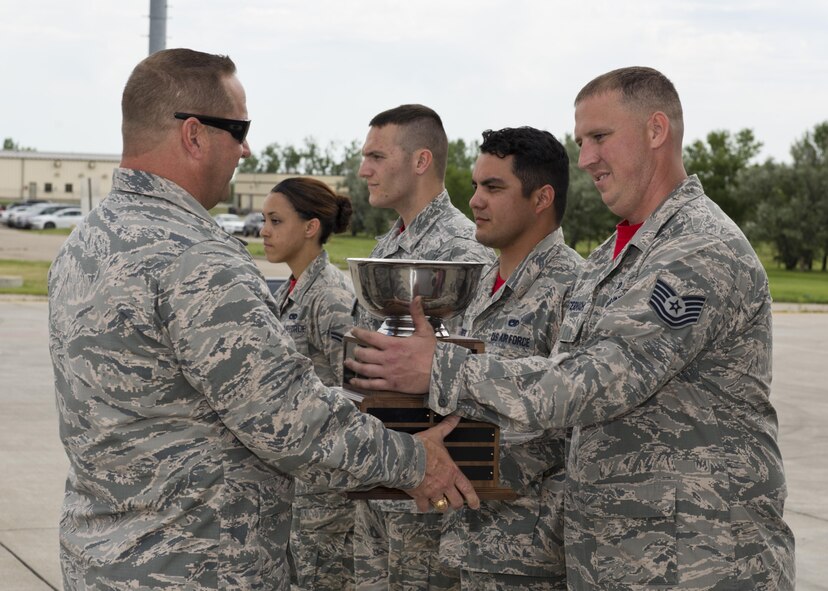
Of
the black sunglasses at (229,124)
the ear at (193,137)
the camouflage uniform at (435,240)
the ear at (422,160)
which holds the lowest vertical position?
the camouflage uniform at (435,240)

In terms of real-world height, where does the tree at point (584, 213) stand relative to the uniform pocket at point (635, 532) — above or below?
below

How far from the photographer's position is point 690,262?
3125 mm

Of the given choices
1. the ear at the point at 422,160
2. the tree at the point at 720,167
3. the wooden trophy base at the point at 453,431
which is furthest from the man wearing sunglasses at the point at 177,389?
the tree at the point at 720,167

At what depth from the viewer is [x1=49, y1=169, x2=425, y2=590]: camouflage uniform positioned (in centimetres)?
280

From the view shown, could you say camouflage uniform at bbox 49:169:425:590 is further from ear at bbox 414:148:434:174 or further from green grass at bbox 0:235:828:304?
green grass at bbox 0:235:828:304

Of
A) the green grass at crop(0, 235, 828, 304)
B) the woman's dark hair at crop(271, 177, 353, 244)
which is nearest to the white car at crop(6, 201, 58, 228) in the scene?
the green grass at crop(0, 235, 828, 304)

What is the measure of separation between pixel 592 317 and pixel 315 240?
255 centimetres

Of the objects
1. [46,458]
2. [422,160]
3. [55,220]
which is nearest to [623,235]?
[422,160]

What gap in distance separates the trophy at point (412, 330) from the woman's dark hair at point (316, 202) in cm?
245

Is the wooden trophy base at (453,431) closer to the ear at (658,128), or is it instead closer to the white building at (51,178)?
the ear at (658,128)

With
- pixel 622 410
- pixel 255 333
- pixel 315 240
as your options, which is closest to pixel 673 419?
pixel 622 410

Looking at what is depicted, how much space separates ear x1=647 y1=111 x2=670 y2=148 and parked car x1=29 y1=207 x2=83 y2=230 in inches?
2487

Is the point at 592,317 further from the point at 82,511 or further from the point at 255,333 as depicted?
the point at 82,511

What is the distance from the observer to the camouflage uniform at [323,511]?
5.25m
